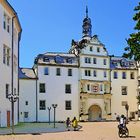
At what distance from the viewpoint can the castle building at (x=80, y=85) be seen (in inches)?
3012

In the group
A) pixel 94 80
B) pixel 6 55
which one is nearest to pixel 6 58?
pixel 6 55

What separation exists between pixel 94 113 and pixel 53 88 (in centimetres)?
1073

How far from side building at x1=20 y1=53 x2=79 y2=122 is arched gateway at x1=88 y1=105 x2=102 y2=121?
14.0 ft

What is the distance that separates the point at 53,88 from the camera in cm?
7856

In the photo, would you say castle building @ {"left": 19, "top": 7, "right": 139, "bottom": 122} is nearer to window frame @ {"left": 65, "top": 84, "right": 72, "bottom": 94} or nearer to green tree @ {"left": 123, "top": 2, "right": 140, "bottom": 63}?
window frame @ {"left": 65, "top": 84, "right": 72, "bottom": 94}

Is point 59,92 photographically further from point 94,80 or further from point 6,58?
point 6,58

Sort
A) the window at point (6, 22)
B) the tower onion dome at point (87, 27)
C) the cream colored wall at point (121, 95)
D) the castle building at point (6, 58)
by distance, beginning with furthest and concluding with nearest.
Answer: the tower onion dome at point (87, 27) → the cream colored wall at point (121, 95) → the window at point (6, 22) → the castle building at point (6, 58)

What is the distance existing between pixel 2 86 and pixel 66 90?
126 ft

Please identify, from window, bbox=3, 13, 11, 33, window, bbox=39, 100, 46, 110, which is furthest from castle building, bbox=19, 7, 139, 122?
window, bbox=3, 13, 11, 33

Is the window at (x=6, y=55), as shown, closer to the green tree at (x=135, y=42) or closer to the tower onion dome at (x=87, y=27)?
the green tree at (x=135, y=42)

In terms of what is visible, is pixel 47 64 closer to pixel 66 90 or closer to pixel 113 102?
pixel 66 90

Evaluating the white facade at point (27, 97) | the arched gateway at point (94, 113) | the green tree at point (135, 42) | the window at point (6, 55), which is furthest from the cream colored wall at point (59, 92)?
the green tree at point (135, 42)

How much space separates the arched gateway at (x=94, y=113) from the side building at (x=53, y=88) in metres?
4.27

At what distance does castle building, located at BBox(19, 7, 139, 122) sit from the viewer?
7651 centimetres
